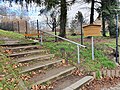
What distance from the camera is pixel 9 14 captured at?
1695 cm

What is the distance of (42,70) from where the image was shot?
5004 mm

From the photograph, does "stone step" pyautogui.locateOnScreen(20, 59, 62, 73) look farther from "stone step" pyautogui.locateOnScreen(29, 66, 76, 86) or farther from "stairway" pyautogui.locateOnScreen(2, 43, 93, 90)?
"stone step" pyautogui.locateOnScreen(29, 66, 76, 86)

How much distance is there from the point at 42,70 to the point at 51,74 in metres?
0.36

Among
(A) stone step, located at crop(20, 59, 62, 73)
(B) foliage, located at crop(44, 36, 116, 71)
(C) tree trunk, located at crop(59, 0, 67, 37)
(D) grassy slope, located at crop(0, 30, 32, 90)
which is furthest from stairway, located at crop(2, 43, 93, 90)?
(C) tree trunk, located at crop(59, 0, 67, 37)

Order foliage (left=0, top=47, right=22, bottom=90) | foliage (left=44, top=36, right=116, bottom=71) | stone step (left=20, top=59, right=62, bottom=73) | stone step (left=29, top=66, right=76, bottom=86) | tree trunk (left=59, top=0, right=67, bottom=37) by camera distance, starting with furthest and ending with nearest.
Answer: tree trunk (left=59, top=0, right=67, bottom=37) → foliage (left=44, top=36, right=116, bottom=71) → stone step (left=20, top=59, right=62, bottom=73) → stone step (left=29, top=66, right=76, bottom=86) → foliage (left=0, top=47, right=22, bottom=90)

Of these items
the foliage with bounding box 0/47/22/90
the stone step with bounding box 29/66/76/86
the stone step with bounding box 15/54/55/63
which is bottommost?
the stone step with bounding box 29/66/76/86

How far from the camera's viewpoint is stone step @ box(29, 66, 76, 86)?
4.26 metres

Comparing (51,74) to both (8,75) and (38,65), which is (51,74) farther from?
(8,75)

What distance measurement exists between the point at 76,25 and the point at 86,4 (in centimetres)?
300

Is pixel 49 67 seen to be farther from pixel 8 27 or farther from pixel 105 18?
pixel 8 27

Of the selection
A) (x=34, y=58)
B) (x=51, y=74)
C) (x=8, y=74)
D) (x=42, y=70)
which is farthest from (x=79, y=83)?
(x=8, y=74)

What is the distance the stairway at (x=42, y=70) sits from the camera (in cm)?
427

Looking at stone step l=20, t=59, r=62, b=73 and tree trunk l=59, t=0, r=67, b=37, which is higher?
tree trunk l=59, t=0, r=67, b=37

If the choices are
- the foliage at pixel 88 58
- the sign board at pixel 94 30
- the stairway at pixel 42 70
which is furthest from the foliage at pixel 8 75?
the sign board at pixel 94 30
